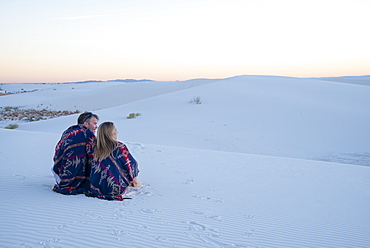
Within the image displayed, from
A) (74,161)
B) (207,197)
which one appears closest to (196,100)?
(207,197)

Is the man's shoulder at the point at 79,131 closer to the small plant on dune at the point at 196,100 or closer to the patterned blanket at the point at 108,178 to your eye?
the patterned blanket at the point at 108,178

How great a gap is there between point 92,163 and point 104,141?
0.41 m

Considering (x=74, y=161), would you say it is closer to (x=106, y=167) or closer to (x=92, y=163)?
(x=92, y=163)

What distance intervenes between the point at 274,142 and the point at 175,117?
6.06m

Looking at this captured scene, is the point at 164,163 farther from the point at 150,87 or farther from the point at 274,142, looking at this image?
the point at 150,87

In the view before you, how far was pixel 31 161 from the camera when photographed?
688cm

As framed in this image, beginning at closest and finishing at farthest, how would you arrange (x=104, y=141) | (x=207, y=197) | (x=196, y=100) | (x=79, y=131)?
(x=104, y=141) < (x=79, y=131) < (x=207, y=197) < (x=196, y=100)

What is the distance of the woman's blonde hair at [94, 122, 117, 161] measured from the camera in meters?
4.63

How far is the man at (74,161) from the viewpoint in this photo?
4793 mm

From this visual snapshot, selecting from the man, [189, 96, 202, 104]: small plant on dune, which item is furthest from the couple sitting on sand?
[189, 96, 202, 104]: small plant on dune

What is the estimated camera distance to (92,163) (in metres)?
→ 4.75

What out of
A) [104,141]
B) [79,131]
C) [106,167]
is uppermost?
[79,131]

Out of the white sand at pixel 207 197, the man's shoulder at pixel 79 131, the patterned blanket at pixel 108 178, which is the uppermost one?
the man's shoulder at pixel 79 131

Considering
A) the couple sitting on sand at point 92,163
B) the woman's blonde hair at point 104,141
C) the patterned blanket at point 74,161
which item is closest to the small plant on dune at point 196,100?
the couple sitting on sand at point 92,163
